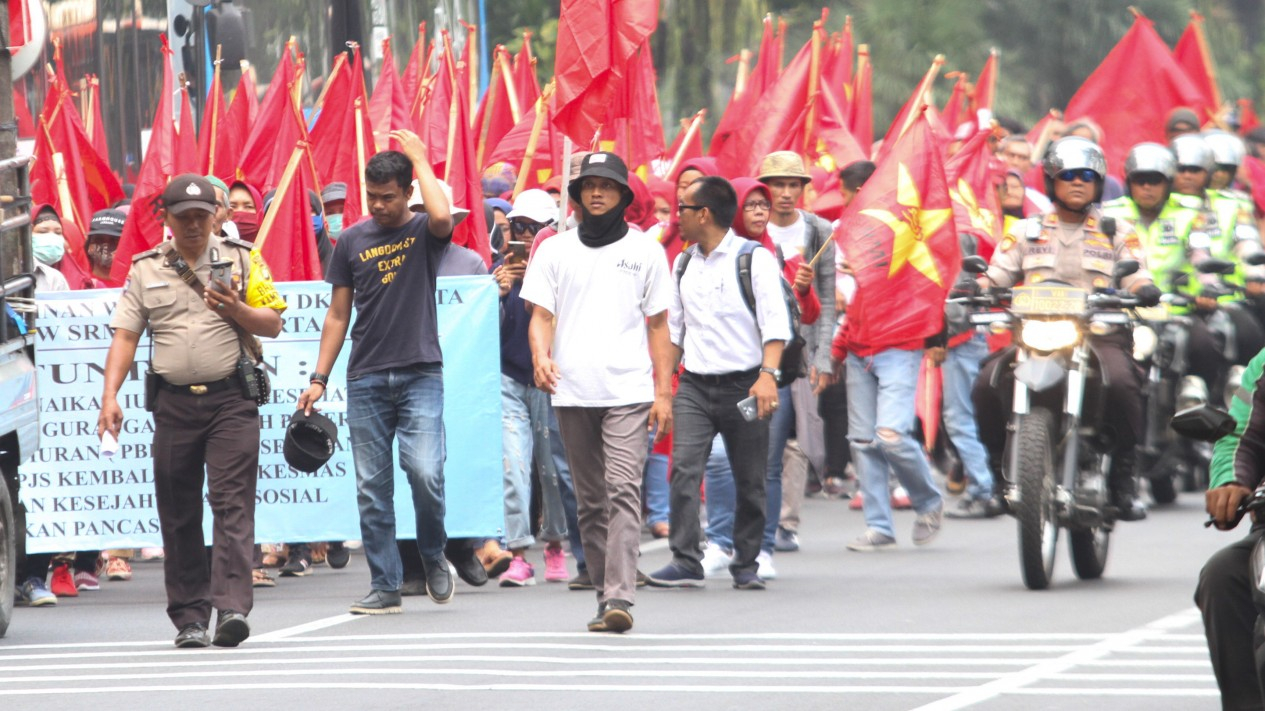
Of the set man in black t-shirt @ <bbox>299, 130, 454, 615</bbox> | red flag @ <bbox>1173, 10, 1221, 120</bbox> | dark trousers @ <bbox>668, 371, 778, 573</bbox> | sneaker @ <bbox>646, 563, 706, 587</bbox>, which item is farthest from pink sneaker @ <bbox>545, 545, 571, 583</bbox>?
red flag @ <bbox>1173, 10, 1221, 120</bbox>

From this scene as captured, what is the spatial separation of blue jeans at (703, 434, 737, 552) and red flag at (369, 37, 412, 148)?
228 inches

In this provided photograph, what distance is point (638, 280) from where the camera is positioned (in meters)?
10.6

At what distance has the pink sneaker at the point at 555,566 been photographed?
12656 mm

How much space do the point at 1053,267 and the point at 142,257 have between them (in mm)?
4553

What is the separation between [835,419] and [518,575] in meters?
5.54

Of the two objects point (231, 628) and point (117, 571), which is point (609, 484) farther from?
point (117, 571)

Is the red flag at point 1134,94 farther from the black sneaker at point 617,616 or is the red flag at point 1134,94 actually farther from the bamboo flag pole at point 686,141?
the black sneaker at point 617,616

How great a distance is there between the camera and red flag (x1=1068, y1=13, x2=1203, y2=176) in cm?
2288

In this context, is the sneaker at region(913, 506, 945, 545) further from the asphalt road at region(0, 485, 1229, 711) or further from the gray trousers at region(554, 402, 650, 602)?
the gray trousers at region(554, 402, 650, 602)

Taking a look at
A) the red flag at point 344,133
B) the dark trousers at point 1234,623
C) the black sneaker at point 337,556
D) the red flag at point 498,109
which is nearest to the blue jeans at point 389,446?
the black sneaker at point 337,556

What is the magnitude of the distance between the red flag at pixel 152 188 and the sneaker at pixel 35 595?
2141 millimetres

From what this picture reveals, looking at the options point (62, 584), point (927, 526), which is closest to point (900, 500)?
point (927, 526)

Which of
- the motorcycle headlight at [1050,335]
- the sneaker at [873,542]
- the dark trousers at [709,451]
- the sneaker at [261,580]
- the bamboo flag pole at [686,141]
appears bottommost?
the sneaker at [873,542]

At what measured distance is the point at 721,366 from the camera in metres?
11.9
